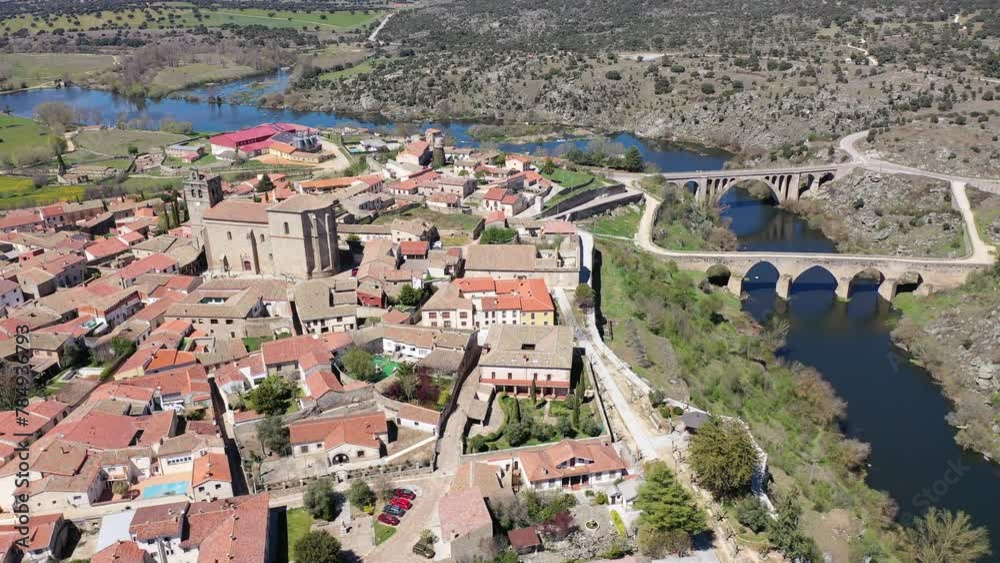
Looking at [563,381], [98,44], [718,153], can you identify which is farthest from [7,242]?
[98,44]

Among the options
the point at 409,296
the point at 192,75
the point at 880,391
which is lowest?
the point at 880,391

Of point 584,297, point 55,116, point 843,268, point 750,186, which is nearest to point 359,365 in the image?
point 584,297

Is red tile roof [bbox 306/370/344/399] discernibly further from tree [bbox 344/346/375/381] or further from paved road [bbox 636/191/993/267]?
paved road [bbox 636/191/993/267]

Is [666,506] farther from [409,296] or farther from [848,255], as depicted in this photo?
[848,255]

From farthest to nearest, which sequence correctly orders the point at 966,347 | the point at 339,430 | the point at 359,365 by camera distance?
the point at 966,347
the point at 359,365
the point at 339,430

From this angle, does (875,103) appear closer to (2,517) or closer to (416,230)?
(416,230)

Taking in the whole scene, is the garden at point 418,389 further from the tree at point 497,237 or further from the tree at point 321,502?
the tree at point 497,237

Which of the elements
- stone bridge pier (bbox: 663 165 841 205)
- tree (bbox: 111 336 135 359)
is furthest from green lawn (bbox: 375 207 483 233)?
stone bridge pier (bbox: 663 165 841 205)
